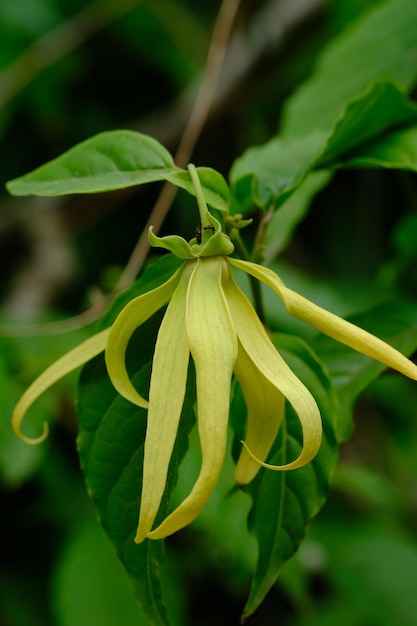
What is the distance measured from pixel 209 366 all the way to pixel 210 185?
0.48ft

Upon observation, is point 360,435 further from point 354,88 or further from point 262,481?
point 262,481

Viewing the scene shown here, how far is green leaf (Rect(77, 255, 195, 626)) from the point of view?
43 cm

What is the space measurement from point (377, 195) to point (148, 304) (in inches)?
51.3

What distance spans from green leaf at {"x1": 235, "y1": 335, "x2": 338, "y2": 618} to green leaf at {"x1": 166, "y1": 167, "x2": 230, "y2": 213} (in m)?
0.10

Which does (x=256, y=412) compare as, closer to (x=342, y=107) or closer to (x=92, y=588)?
(x=342, y=107)

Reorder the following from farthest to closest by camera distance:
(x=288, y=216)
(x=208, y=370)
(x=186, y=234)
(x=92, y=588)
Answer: (x=186, y=234), (x=92, y=588), (x=288, y=216), (x=208, y=370)

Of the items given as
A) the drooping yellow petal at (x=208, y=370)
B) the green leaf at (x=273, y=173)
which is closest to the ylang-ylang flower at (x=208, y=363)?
the drooping yellow petal at (x=208, y=370)

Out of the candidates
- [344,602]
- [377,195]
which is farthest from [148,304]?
[377,195]

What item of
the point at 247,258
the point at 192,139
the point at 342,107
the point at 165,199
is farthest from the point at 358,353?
the point at 192,139

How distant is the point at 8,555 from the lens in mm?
1358

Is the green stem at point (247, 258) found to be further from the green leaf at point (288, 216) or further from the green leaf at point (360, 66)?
the green leaf at point (360, 66)

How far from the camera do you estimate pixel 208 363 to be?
0.35 metres

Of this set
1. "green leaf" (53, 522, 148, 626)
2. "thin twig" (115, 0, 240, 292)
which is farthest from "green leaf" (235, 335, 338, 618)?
"green leaf" (53, 522, 148, 626)

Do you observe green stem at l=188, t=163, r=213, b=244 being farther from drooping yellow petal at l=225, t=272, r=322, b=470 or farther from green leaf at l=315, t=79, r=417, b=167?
green leaf at l=315, t=79, r=417, b=167
